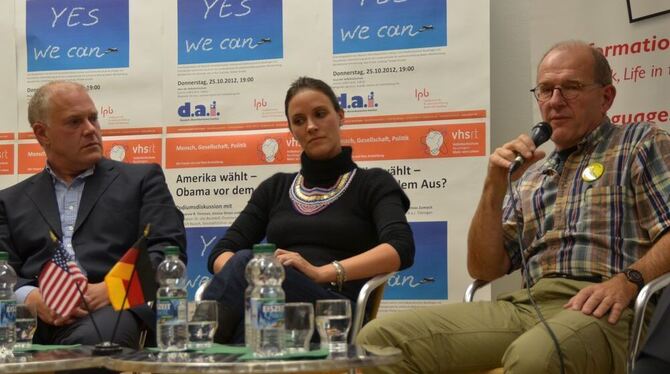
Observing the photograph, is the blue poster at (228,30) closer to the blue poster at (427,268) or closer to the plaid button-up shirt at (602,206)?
the blue poster at (427,268)

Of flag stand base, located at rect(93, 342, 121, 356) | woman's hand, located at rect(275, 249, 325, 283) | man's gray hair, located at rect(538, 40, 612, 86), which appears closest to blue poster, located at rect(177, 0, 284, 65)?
woman's hand, located at rect(275, 249, 325, 283)

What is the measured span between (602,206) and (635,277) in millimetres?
299

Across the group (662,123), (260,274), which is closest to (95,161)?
(260,274)

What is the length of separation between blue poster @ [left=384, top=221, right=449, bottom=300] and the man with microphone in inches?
42.8

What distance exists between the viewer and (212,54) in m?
4.85

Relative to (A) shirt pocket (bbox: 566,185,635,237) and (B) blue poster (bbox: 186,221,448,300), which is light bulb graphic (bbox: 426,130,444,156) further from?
(A) shirt pocket (bbox: 566,185,635,237)

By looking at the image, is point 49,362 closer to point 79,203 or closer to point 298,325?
point 298,325

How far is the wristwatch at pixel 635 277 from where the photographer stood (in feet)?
9.05

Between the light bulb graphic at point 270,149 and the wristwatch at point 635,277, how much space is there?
90.4 inches

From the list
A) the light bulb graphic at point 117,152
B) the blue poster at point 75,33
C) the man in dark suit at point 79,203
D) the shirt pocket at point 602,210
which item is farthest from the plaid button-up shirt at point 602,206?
the blue poster at point 75,33

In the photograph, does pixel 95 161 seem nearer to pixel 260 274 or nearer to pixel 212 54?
pixel 212 54

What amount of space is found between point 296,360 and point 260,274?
0.32 metres

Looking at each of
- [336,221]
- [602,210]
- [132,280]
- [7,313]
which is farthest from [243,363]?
[336,221]

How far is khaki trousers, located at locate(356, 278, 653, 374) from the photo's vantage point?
2.57m
